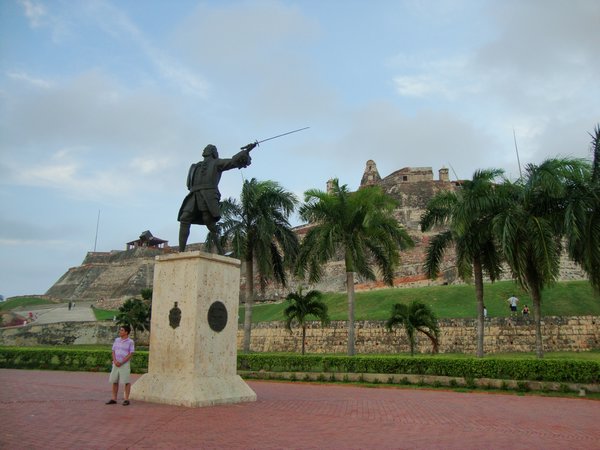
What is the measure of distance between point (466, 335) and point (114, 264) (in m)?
54.7

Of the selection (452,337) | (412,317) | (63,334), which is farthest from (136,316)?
(452,337)

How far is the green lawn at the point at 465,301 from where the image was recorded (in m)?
25.5

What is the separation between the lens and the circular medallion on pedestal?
9062 mm

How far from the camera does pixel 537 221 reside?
15312 mm

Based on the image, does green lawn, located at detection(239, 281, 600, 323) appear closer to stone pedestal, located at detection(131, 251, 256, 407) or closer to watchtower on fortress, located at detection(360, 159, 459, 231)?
stone pedestal, located at detection(131, 251, 256, 407)

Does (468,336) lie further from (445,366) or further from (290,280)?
(290,280)

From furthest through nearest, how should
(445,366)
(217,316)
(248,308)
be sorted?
(248,308) → (445,366) → (217,316)

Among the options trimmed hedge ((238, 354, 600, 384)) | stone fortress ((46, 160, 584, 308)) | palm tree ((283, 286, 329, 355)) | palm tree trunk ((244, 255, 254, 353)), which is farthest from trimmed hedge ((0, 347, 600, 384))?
stone fortress ((46, 160, 584, 308))

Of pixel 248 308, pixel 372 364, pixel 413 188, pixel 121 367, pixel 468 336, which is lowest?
pixel 372 364

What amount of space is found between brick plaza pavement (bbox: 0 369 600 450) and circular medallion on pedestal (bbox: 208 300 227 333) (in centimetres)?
141

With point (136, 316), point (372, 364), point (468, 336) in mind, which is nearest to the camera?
point (372, 364)

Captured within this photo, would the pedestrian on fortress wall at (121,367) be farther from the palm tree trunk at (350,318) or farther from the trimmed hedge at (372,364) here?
the palm tree trunk at (350,318)

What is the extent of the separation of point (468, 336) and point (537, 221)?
10825mm

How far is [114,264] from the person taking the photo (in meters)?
68.5
